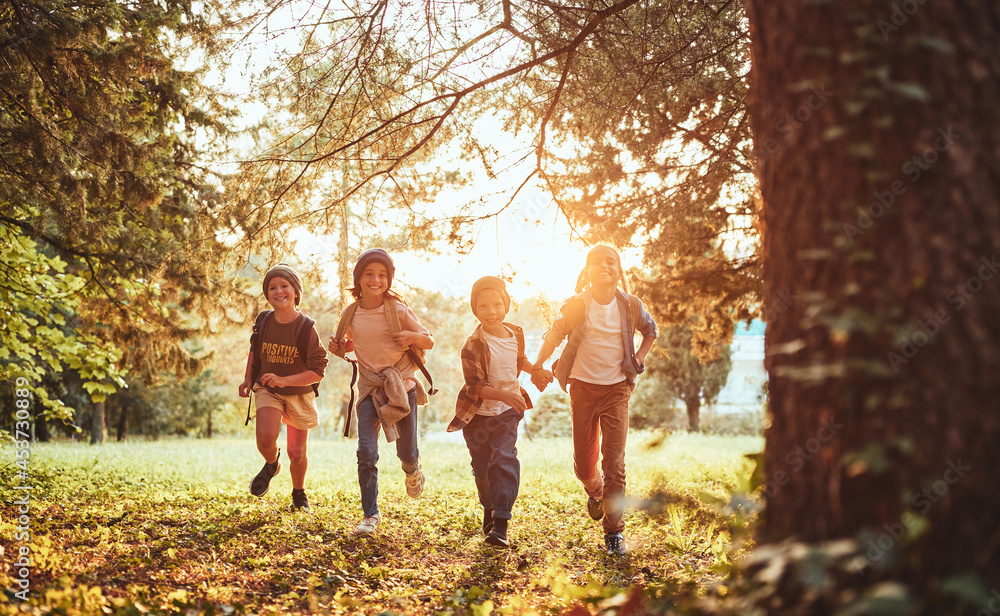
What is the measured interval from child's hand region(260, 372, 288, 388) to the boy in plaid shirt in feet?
5.13

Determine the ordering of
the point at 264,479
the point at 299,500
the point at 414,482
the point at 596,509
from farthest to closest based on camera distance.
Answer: the point at 299,500 → the point at 264,479 → the point at 414,482 → the point at 596,509

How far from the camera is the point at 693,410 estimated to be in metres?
26.8

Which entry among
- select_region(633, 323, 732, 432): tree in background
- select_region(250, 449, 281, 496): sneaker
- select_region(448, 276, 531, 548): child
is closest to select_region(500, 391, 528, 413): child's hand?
select_region(448, 276, 531, 548): child

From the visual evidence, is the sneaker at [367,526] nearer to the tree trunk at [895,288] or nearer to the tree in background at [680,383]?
the tree trunk at [895,288]

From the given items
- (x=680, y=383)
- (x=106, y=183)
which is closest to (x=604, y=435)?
(x=106, y=183)

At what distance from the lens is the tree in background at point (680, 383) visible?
24797 millimetres

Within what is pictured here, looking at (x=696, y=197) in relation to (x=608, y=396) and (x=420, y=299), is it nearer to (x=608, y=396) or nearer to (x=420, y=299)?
(x=608, y=396)

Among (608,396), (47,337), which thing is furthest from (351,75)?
(47,337)

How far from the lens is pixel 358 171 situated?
6.20 metres

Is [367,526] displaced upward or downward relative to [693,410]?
upward

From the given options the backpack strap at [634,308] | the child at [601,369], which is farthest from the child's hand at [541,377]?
the backpack strap at [634,308]

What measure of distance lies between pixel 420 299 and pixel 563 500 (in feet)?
49.3

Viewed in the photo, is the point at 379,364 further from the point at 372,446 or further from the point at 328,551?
the point at 328,551

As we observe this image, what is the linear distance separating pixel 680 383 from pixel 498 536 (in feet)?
73.1
